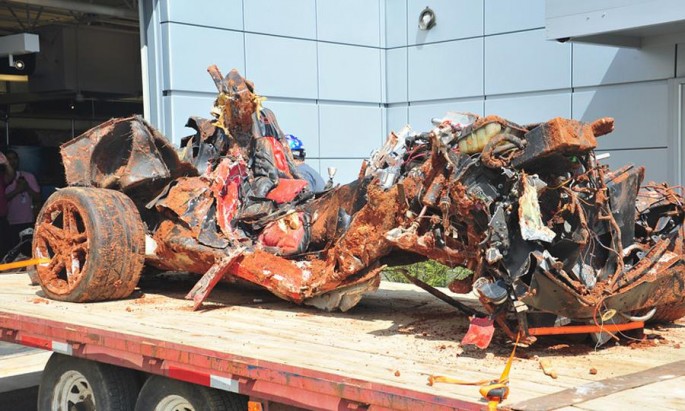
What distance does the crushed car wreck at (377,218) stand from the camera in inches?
211

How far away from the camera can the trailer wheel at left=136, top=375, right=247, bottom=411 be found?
5.56m

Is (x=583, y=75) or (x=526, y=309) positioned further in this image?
(x=583, y=75)

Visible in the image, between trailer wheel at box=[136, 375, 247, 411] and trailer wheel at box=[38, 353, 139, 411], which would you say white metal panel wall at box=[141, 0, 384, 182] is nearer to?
trailer wheel at box=[38, 353, 139, 411]

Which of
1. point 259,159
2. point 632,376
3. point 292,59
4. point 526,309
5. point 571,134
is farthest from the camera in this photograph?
point 292,59

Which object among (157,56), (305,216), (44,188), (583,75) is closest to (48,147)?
(44,188)

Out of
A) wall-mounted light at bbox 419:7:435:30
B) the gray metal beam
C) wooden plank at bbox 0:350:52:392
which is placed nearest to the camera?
wooden plank at bbox 0:350:52:392

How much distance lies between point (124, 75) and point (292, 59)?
4.60 metres

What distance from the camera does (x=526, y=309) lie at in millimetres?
5598

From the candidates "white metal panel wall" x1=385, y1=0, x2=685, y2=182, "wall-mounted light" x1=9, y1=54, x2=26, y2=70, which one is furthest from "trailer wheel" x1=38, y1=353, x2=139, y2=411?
"wall-mounted light" x1=9, y1=54, x2=26, y2=70

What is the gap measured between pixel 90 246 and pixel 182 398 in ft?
7.57

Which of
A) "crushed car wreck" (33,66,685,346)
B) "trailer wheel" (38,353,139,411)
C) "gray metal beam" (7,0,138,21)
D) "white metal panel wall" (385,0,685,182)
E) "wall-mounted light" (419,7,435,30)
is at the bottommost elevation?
"trailer wheel" (38,353,139,411)

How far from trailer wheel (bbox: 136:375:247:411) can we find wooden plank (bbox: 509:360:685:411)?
2.03m

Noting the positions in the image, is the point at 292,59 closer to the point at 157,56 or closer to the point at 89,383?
the point at 157,56

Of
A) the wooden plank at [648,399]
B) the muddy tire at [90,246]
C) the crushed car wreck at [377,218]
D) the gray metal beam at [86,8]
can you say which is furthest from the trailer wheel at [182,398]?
the gray metal beam at [86,8]
